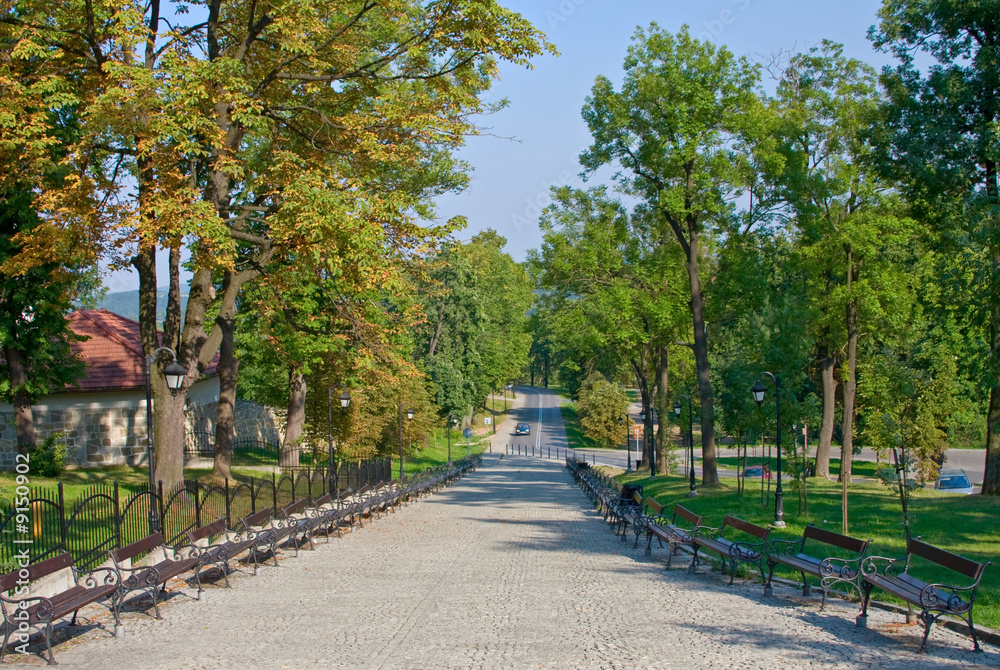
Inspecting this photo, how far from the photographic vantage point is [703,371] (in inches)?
1012

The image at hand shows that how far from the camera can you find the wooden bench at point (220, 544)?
11.1 metres

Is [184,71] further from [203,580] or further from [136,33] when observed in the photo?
[203,580]

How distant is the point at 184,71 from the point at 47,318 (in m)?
9.73

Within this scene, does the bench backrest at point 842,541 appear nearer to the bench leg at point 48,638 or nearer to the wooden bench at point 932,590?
the wooden bench at point 932,590

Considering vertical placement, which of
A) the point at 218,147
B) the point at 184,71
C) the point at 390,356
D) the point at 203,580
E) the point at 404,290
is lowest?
the point at 203,580

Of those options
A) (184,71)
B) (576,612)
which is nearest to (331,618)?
(576,612)

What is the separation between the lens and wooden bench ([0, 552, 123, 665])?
24.0ft

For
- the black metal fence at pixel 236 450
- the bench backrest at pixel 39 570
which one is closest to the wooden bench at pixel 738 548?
the bench backrest at pixel 39 570

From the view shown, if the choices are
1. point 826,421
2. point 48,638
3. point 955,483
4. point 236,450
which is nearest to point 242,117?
point 48,638

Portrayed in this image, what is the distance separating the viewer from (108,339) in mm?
28625

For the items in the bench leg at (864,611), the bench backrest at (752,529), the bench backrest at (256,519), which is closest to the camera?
the bench leg at (864,611)

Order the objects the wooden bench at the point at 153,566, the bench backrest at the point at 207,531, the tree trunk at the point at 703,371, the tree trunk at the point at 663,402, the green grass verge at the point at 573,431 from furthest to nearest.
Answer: the green grass verge at the point at 573,431, the tree trunk at the point at 663,402, the tree trunk at the point at 703,371, the bench backrest at the point at 207,531, the wooden bench at the point at 153,566

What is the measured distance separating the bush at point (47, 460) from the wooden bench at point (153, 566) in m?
11.0

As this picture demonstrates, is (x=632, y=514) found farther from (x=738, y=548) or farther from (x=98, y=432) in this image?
(x=98, y=432)
